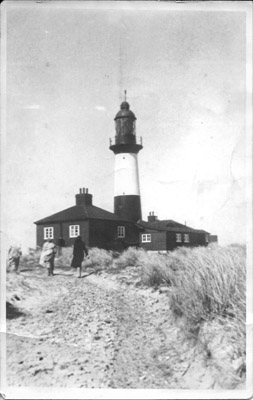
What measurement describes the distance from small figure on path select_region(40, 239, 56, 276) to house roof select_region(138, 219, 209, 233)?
0.97 m

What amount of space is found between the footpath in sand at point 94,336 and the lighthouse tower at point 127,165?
2.12 feet

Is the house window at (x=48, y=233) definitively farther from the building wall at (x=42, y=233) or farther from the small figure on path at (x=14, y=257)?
the small figure on path at (x=14, y=257)

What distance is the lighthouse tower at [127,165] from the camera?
4.52 m

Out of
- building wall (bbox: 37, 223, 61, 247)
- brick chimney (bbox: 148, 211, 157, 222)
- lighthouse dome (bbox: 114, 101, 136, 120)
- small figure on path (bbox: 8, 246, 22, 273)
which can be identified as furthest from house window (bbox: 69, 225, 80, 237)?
lighthouse dome (bbox: 114, 101, 136, 120)

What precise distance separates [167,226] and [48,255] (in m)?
1.29

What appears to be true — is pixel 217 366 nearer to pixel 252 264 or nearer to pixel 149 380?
pixel 149 380

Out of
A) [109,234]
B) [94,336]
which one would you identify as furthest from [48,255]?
[94,336]

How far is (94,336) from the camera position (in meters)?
4.31

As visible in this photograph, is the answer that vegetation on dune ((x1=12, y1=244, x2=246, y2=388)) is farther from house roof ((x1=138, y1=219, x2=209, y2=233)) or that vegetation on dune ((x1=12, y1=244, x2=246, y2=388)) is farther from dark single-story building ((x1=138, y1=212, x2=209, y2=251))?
house roof ((x1=138, y1=219, x2=209, y2=233))

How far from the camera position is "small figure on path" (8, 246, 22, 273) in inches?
177

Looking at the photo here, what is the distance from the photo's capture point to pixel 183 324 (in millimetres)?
4133

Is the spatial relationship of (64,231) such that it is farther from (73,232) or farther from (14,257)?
(14,257)

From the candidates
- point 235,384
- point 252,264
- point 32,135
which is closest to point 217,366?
point 235,384

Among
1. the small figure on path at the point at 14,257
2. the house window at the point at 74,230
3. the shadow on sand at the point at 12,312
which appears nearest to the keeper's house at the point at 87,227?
the house window at the point at 74,230
